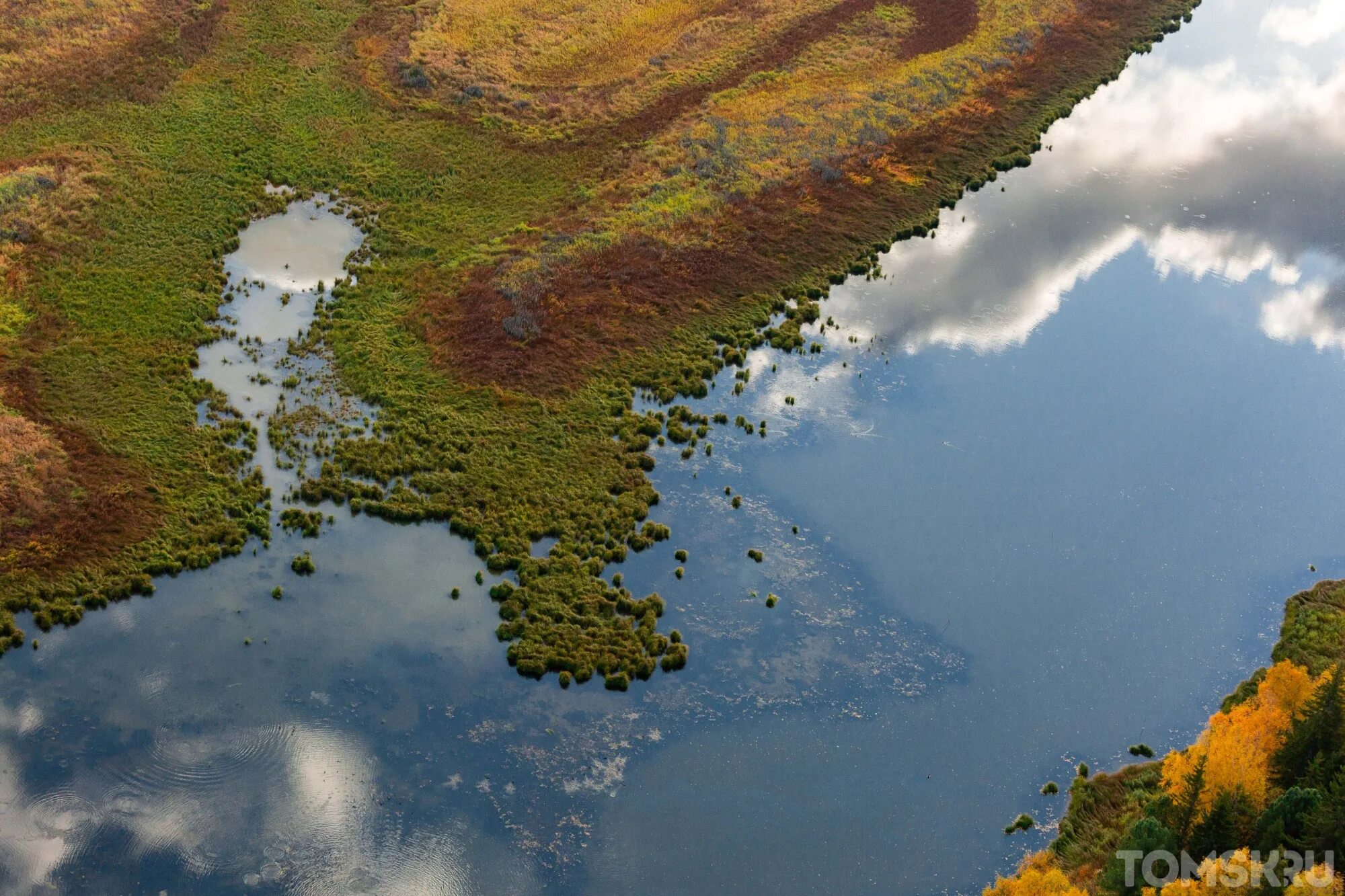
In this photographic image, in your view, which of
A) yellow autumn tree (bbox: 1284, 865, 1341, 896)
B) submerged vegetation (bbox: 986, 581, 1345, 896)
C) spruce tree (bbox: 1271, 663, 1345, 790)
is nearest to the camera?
yellow autumn tree (bbox: 1284, 865, 1341, 896)

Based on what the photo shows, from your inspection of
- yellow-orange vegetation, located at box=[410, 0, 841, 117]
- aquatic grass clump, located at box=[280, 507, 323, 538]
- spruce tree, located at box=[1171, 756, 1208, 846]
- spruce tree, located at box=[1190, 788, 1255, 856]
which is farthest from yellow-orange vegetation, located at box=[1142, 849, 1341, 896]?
yellow-orange vegetation, located at box=[410, 0, 841, 117]

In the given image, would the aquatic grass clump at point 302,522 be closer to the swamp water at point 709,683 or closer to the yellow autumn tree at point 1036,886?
the swamp water at point 709,683

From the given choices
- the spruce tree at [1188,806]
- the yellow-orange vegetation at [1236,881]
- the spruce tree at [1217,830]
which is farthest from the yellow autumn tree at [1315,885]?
the spruce tree at [1188,806]

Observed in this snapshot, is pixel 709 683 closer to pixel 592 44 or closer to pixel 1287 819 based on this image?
pixel 1287 819

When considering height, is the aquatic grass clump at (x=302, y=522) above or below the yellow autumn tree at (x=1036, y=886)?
below

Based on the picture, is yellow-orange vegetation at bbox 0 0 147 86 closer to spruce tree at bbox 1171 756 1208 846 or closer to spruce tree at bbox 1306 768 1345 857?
spruce tree at bbox 1171 756 1208 846

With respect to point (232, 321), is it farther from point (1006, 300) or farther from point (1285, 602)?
point (1285, 602)
